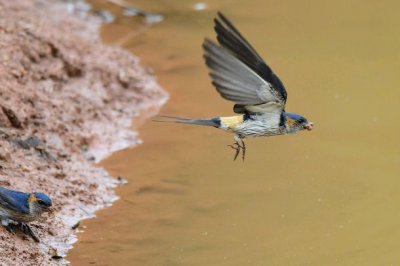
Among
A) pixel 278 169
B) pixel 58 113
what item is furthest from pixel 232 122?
pixel 58 113

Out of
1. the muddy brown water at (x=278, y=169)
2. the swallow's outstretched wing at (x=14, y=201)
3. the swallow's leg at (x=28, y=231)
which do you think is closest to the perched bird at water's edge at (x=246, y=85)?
the muddy brown water at (x=278, y=169)

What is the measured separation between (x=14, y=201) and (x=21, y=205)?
6cm

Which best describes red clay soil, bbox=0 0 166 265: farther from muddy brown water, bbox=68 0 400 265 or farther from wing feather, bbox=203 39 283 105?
wing feather, bbox=203 39 283 105

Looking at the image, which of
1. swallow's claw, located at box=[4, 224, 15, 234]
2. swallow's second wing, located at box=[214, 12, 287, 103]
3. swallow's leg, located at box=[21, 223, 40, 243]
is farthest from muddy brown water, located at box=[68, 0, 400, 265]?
swallow's second wing, located at box=[214, 12, 287, 103]

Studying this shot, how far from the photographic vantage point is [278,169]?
322 inches

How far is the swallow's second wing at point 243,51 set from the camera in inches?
225

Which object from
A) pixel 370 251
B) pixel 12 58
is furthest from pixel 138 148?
pixel 370 251

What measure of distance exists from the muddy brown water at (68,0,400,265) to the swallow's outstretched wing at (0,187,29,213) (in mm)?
687

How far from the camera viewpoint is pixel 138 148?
9133 mm

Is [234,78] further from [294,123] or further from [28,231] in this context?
[28,231]

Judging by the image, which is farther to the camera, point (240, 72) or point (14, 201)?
point (14, 201)

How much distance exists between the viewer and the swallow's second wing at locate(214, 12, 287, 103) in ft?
18.7

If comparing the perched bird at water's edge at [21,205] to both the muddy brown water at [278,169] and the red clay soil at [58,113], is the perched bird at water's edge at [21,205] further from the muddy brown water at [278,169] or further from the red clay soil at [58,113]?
the muddy brown water at [278,169]

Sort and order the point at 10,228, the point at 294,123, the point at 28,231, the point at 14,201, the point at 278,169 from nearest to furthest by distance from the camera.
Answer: the point at 14,201 < the point at 294,123 < the point at 10,228 < the point at 28,231 < the point at 278,169
